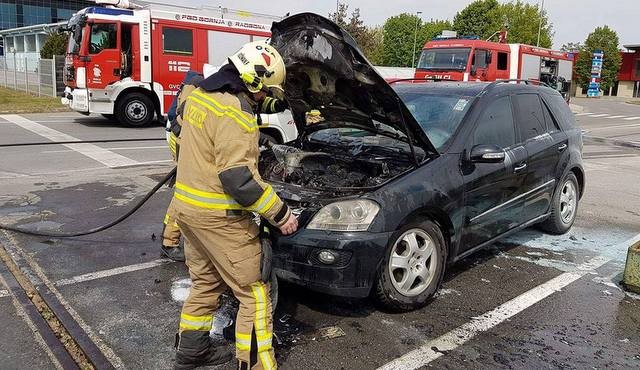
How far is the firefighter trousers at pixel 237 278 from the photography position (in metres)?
2.76

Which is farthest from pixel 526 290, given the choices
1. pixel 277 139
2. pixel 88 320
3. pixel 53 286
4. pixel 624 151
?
pixel 624 151

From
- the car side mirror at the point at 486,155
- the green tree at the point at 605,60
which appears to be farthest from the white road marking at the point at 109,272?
the green tree at the point at 605,60

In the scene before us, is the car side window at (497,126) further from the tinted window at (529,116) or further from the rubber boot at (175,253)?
the rubber boot at (175,253)

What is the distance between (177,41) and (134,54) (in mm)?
1280

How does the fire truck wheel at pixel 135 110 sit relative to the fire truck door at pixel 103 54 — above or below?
below

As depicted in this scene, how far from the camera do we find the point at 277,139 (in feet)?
29.5

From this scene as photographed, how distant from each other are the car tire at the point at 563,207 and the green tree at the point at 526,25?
63961 millimetres

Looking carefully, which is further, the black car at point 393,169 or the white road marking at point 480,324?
the black car at point 393,169

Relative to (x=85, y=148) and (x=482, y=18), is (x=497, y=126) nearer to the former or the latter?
(x=85, y=148)

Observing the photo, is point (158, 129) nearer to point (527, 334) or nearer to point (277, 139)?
point (277, 139)

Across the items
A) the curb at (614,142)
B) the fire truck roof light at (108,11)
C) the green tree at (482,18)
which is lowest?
the curb at (614,142)

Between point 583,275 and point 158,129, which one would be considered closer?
point 583,275

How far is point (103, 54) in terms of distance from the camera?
45.6 feet

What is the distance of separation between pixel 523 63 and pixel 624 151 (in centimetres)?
962
